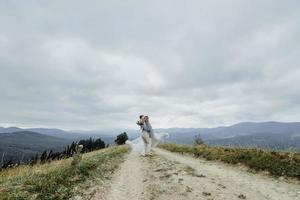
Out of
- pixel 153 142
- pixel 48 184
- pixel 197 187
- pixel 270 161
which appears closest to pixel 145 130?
pixel 153 142

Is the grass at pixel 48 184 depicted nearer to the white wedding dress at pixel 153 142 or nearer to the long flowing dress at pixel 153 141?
the long flowing dress at pixel 153 141

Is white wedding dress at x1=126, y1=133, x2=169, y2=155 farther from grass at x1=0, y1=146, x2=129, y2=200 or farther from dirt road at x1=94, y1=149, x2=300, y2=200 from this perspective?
grass at x1=0, y1=146, x2=129, y2=200

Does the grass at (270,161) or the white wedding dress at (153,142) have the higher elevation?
the white wedding dress at (153,142)

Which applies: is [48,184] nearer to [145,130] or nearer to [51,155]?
[145,130]

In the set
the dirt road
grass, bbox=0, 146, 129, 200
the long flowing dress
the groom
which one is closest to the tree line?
grass, bbox=0, 146, 129, 200

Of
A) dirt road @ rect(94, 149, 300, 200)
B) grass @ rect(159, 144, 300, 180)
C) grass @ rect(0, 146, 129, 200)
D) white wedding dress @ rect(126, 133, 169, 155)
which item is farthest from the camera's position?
white wedding dress @ rect(126, 133, 169, 155)

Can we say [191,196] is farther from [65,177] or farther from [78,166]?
[78,166]

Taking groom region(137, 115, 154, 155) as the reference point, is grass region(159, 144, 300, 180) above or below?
below

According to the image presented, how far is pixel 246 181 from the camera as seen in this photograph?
13781 millimetres

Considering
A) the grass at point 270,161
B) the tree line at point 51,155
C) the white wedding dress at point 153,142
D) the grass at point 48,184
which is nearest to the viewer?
the grass at point 48,184

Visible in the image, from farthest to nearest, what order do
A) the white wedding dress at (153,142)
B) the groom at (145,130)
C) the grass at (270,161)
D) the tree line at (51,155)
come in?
the white wedding dress at (153,142) < the groom at (145,130) < the tree line at (51,155) < the grass at (270,161)

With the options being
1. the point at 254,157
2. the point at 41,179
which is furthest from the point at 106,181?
the point at 254,157

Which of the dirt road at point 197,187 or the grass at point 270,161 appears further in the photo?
the grass at point 270,161

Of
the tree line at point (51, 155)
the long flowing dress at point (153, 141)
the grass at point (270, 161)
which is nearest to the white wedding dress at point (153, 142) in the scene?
the long flowing dress at point (153, 141)
